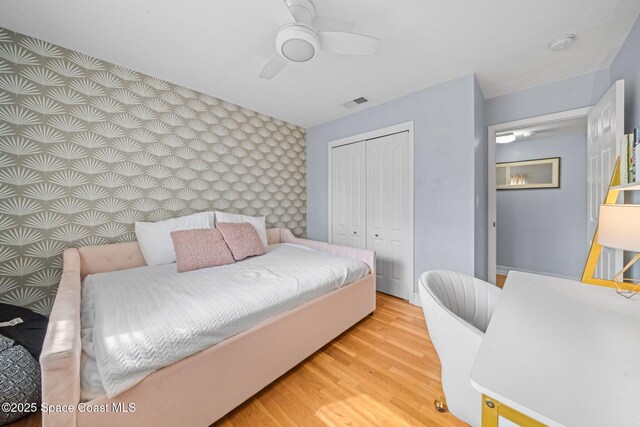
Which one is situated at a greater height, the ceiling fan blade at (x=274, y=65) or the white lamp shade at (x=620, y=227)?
the ceiling fan blade at (x=274, y=65)

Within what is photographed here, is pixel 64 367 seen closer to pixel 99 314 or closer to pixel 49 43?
pixel 99 314

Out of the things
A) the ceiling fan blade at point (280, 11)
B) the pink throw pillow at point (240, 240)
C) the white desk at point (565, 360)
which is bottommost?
the white desk at point (565, 360)

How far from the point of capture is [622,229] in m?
1.13

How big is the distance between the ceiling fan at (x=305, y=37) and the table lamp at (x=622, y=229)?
5.15 feet

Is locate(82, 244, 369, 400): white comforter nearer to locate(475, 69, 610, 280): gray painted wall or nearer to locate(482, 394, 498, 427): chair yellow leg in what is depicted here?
locate(482, 394, 498, 427): chair yellow leg

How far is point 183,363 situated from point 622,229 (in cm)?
222

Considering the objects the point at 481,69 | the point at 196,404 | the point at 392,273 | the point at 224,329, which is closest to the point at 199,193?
the point at 224,329

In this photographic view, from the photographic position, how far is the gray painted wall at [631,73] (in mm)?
1540

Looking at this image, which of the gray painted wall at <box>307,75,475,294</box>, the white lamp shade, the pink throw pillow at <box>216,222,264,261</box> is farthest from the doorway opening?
the pink throw pillow at <box>216,222,264,261</box>

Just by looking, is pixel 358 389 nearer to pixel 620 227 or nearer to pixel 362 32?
pixel 620 227

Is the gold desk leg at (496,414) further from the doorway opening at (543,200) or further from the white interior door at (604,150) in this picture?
the doorway opening at (543,200)

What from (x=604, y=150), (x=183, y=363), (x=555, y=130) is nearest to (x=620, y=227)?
(x=604, y=150)

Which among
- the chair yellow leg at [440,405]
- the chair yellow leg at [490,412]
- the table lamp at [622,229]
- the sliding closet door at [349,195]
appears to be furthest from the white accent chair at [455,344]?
the sliding closet door at [349,195]

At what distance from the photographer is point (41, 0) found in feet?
4.61
